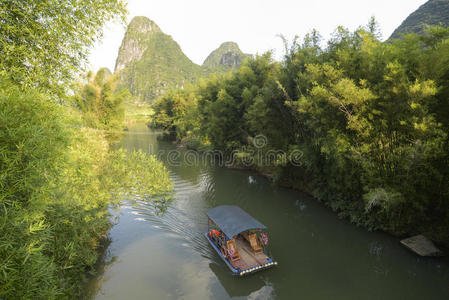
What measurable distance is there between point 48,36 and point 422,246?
48.3ft

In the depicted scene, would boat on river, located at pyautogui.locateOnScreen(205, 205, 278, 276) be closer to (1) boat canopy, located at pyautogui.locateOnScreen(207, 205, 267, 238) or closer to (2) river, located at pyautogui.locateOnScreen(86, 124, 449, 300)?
(1) boat canopy, located at pyautogui.locateOnScreen(207, 205, 267, 238)

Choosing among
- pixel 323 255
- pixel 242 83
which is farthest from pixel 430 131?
pixel 242 83

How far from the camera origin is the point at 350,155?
10875 millimetres

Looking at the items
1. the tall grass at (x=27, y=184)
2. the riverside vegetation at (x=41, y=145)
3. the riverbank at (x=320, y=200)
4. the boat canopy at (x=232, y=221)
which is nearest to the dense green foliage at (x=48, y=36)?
the riverside vegetation at (x=41, y=145)

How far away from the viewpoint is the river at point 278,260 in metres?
7.70

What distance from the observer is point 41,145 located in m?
3.50

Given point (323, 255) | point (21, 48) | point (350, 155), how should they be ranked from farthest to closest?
point (350, 155)
point (323, 255)
point (21, 48)

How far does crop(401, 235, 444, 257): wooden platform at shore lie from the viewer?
29.4 feet

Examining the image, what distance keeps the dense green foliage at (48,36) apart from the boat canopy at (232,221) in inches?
287

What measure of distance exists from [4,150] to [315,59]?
1504 centimetres

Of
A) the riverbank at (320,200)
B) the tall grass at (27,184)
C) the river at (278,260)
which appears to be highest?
the tall grass at (27,184)

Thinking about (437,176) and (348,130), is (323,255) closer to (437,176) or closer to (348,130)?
(437,176)

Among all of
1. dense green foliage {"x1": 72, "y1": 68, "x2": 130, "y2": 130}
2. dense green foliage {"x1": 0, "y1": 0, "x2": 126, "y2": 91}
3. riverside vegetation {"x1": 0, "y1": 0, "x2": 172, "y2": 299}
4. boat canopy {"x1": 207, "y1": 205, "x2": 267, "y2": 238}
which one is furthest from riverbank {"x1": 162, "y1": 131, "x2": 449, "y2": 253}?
dense green foliage {"x1": 0, "y1": 0, "x2": 126, "y2": 91}

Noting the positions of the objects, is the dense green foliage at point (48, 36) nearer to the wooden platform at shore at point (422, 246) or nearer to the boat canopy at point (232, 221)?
the boat canopy at point (232, 221)
